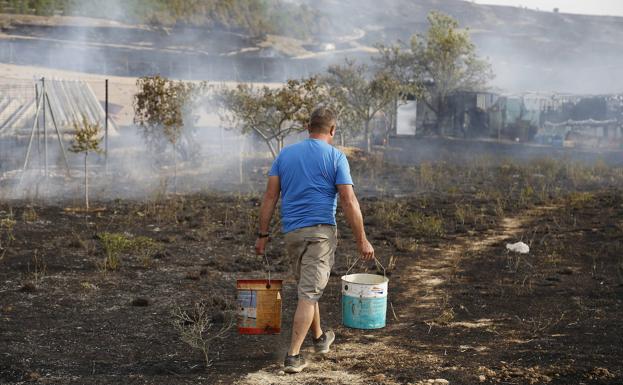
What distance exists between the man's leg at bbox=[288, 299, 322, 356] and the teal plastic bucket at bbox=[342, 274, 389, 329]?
0.57 metres

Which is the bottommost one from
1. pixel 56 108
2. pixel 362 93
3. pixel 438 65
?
pixel 56 108

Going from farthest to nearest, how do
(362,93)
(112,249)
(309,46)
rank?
(309,46)
(362,93)
(112,249)

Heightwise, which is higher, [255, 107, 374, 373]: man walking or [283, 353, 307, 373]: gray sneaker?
[255, 107, 374, 373]: man walking

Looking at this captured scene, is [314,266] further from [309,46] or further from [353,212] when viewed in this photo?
[309,46]

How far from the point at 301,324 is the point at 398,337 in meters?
1.16

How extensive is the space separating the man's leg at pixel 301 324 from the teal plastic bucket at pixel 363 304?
0.57 metres

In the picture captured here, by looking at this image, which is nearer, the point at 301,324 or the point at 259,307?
the point at 301,324

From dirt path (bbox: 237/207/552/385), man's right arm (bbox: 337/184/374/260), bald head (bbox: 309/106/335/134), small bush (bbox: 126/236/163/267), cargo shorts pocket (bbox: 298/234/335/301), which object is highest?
bald head (bbox: 309/106/335/134)

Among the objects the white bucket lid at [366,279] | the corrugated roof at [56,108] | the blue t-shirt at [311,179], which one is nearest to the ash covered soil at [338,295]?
the white bucket lid at [366,279]

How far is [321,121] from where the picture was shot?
489 cm

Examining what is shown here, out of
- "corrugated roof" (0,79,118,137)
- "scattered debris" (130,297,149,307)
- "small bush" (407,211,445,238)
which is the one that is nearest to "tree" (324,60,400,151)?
"corrugated roof" (0,79,118,137)

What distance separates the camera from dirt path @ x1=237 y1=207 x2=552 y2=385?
15.3 ft

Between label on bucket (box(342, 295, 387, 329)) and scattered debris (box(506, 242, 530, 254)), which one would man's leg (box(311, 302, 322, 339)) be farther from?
scattered debris (box(506, 242, 530, 254))

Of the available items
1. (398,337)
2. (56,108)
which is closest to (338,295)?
(398,337)
